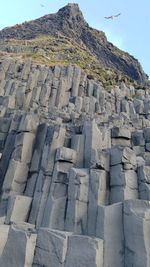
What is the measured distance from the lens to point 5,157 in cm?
1504

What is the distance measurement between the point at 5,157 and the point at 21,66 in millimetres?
30368

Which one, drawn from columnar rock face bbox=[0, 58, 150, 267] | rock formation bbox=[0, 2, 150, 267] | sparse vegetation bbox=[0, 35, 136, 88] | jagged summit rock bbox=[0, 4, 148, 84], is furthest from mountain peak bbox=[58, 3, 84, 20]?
columnar rock face bbox=[0, 58, 150, 267]

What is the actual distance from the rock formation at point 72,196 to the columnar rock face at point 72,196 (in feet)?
0.07

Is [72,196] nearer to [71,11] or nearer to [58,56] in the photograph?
[58,56]

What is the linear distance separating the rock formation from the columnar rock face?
0.07 feet

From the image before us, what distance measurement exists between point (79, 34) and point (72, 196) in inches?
3492

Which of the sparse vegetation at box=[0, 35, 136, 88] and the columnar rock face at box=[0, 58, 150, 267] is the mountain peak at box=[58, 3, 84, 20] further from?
the columnar rock face at box=[0, 58, 150, 267]

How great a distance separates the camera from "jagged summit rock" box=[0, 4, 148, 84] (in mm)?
92875

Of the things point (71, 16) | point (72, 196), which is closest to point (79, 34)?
point (71, 16)

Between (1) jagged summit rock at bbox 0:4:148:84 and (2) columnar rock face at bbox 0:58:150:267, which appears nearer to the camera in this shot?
(2) columnar rock face at bbox 0:58:150:267

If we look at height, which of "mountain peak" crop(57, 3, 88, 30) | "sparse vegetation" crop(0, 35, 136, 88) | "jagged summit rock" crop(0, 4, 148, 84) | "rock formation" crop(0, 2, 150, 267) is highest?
"mountain peak" crop(57, 3, 88, 30)

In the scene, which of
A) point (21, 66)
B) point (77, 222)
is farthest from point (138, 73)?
point (77, 222)

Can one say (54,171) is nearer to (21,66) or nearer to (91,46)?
(21,66)

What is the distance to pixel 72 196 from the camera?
35.3ft
